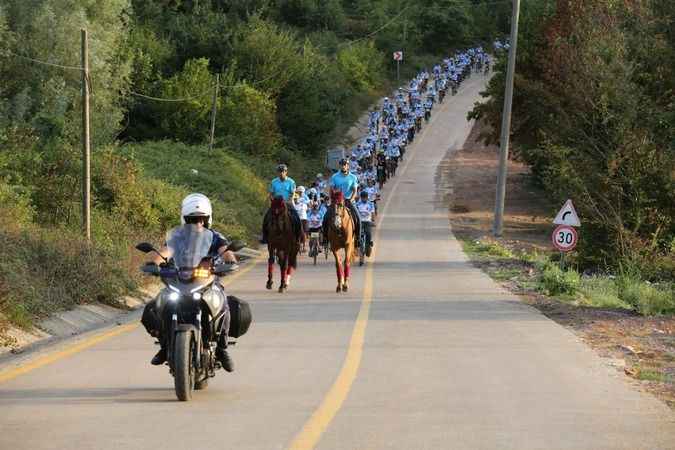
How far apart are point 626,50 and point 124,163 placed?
1661cm

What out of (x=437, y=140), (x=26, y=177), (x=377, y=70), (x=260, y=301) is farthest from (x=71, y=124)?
(x=377, y=70)

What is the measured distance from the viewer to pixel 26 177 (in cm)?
3681

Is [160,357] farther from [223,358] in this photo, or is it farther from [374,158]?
[374,158]

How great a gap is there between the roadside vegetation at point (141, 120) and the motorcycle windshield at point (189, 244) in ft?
19.9

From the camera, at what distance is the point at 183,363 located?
36.1 feet

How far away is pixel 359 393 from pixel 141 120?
64498 mm

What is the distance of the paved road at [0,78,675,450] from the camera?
31.2 feet

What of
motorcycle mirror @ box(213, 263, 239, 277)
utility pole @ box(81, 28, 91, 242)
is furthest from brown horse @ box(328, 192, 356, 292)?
motorcycle mirror @ box(213, 263, 239, 277)

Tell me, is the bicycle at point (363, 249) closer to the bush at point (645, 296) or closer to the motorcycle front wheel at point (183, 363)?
the bush at point (645, 296)

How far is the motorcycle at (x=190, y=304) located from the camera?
36.5 feet

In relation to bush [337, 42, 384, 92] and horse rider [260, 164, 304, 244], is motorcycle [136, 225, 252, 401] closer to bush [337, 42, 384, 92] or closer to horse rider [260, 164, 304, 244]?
horse rider [260, 164, 304, 244]

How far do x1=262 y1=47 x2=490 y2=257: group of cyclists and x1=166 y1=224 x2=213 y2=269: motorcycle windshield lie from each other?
1343cm

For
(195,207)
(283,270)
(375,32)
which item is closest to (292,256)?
(283,270)

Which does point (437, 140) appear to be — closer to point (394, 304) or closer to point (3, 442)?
point (394, 304)
